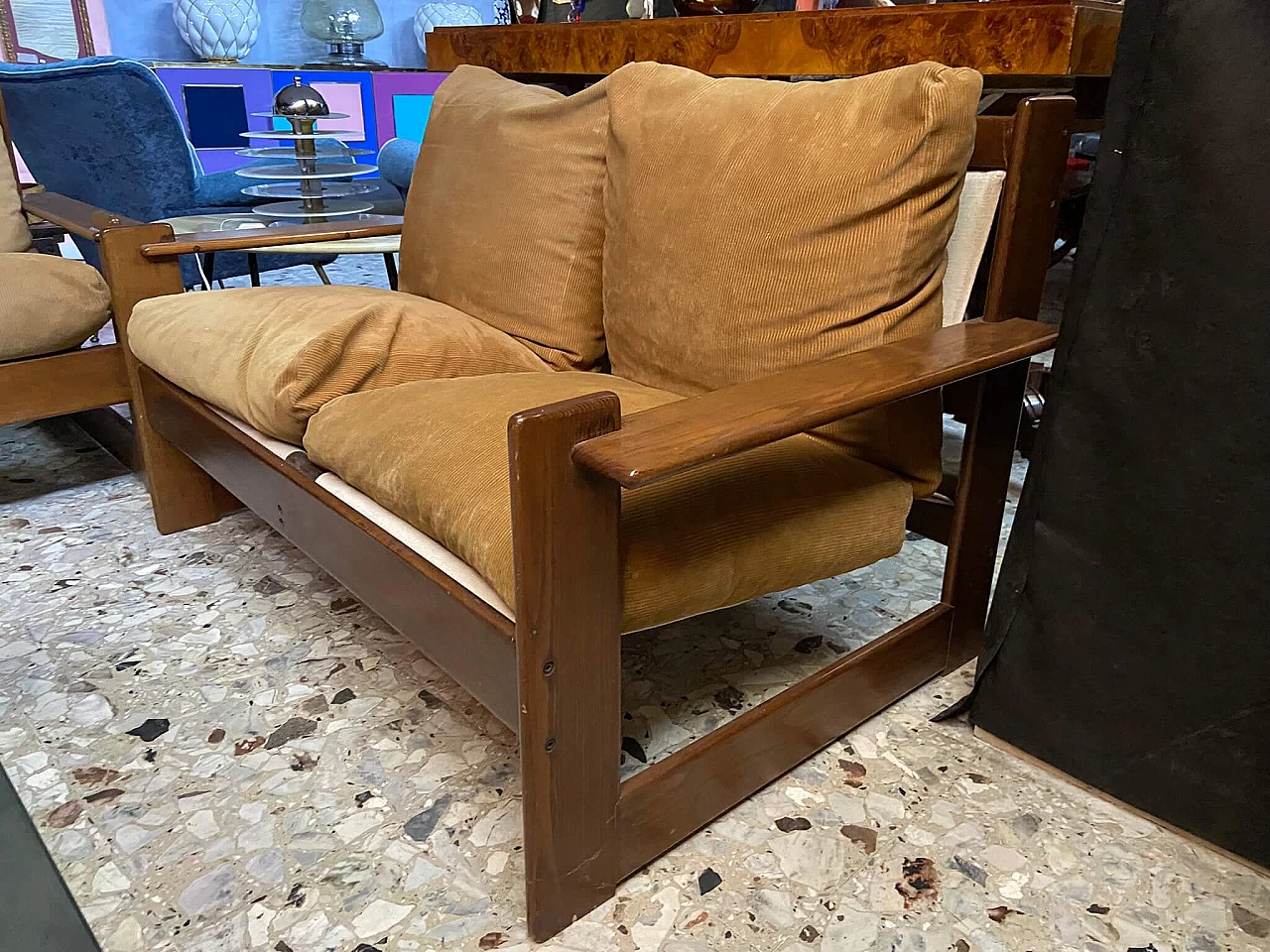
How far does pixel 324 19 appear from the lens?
4492mm

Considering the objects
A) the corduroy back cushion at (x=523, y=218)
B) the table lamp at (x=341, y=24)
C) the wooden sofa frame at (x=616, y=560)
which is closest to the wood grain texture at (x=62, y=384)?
the wooden sofa frame at (x=616, y=560)

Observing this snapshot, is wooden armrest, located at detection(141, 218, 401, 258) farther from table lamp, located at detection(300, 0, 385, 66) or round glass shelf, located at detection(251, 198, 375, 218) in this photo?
table lamp, located at detection(300, 0, 385, 66)

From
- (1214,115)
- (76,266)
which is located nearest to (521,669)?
(1214,115)

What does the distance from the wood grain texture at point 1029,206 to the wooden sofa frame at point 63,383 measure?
1469mm

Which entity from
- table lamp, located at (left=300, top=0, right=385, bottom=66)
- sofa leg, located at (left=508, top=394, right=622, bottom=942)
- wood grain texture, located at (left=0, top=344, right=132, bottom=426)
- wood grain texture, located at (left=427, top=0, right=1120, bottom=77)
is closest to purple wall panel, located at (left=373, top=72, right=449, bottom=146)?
table lamp, located at (left=300, top=0, right=385, bottom=66)

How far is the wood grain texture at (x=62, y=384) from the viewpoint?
5.83 feet

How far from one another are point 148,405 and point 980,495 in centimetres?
143

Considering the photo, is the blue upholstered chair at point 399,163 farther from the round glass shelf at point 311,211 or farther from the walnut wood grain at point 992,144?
the walnut wood grain at point 992,144

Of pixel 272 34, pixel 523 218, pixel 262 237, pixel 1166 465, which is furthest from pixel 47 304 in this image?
pixel 272 34

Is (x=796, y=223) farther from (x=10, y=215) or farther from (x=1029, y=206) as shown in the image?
(x=10, y=215)

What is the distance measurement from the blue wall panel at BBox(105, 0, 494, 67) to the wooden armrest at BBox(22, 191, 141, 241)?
2.52m

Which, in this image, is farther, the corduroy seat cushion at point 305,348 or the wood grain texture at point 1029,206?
the corduroy seat cushion at point 305,348

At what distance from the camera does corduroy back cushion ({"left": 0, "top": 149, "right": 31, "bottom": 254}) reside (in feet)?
6.82

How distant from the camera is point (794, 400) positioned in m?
0.89
